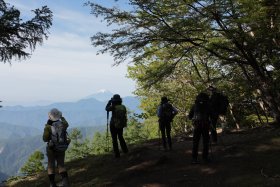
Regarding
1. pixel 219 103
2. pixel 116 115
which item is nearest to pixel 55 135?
pixel 116 115

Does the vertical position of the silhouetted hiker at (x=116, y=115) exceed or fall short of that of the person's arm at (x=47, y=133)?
it exceeds it

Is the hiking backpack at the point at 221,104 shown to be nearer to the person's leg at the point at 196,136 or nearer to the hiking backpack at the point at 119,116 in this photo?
the person's leg at the point at 196,136

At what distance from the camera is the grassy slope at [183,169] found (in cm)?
1022

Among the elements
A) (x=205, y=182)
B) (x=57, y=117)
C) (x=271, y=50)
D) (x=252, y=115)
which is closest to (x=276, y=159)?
(x=205, y=182)

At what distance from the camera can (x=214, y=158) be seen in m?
12.5

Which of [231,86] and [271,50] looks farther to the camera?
[231,86]

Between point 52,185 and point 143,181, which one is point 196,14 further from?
point 52,185

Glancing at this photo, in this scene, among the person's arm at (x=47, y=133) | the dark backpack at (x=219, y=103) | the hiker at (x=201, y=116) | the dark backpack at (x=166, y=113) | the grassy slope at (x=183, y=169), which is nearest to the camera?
the person's arm at (x=47, y=133)

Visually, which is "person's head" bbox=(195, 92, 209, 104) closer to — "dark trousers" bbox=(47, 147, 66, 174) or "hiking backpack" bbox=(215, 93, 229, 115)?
"hiking backpack" bbox=(215, 93, 229, 115)

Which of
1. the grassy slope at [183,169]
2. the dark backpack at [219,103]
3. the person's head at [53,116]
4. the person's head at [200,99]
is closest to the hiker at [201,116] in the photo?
the person's head at [200,99]

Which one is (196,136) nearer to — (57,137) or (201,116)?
(201,116)

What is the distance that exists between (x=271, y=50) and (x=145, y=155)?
8.19 meters

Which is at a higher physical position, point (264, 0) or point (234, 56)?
point (264, 0)

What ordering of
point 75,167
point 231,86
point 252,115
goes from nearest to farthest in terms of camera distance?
1. point 75,167
2. point 231,86
3. point 252,115
